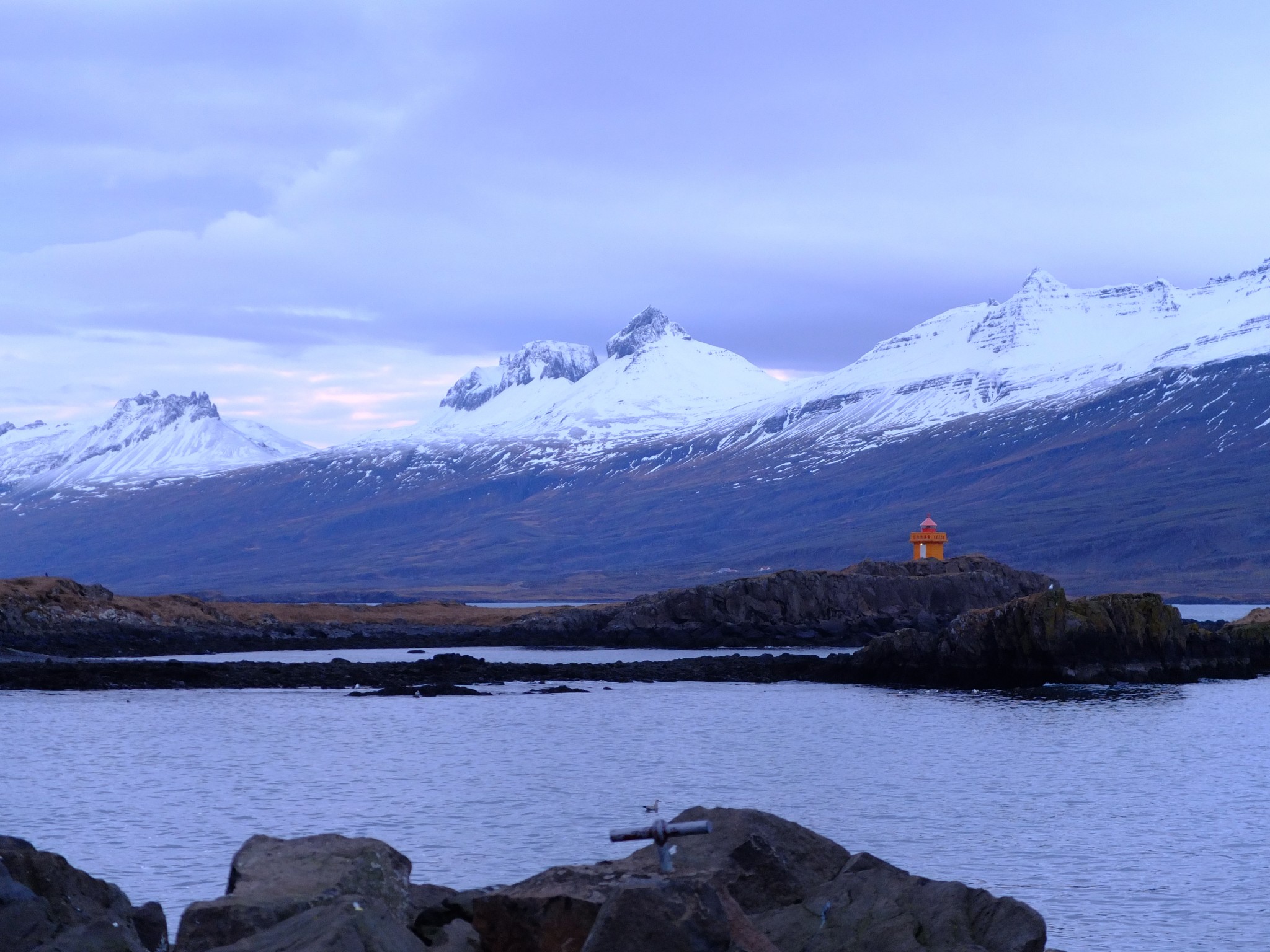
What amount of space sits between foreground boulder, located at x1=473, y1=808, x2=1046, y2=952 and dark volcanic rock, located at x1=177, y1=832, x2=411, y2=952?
1.17 m

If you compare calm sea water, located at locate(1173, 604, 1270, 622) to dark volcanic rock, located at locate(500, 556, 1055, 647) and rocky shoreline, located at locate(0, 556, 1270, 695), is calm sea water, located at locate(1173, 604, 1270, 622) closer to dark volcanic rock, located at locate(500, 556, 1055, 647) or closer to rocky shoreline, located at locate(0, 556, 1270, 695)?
rocky shoreline, located at locate(0, 556, 1270, 695)

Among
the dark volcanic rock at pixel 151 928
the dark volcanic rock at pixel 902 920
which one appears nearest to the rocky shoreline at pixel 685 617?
the dark volcanic rock at pixel 151 928

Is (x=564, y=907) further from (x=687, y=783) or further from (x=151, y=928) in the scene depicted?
(x=687, y=783)

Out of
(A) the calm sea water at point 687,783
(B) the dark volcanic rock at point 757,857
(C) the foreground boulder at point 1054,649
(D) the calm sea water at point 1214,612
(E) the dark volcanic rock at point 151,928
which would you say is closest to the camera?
(E) the dark volcanic rock at point 151,928

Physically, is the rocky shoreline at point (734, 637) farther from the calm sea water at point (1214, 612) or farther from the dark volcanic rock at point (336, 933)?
the dark volcanic rock at point (336, 933)

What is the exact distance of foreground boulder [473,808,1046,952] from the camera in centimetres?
1279

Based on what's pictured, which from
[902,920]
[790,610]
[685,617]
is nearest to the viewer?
[902,920]

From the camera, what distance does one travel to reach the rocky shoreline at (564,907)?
12.9m

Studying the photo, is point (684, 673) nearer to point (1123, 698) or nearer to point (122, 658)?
point (1123, 698)

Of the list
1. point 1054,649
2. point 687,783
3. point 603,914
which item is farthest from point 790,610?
point 603,914

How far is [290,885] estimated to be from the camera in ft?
49.1

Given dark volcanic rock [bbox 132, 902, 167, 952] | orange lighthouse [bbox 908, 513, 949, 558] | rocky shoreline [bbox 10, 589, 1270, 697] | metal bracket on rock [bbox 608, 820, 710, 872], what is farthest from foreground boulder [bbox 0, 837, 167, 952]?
orange lighthouse [bbox 908, 513, 949, 558]

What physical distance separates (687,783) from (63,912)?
24.0 metres

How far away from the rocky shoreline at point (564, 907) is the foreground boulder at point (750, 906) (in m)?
0.02
